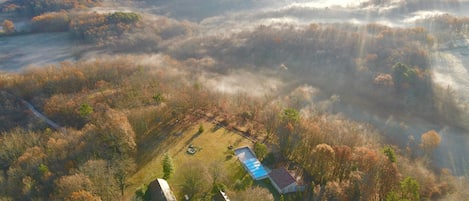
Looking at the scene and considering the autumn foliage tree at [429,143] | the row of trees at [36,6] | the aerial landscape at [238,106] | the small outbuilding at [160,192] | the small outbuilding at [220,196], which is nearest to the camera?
the small outbuilding at [160,192]

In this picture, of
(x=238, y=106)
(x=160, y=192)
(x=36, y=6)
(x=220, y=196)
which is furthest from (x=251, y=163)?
(x=36, y=6)

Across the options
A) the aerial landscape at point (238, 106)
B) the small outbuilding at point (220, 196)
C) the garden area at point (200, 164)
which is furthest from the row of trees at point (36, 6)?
the small outbuilding at point (220, 196)

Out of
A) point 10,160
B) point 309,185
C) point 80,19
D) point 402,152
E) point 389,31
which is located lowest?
point 402,152

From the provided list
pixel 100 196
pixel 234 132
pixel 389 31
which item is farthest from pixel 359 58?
pixel 100 196

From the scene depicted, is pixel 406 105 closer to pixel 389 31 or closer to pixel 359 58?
pixel 359 58

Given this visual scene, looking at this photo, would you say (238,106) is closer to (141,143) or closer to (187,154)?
(187,154)

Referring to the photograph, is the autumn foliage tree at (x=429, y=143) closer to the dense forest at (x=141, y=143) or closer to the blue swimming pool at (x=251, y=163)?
the dense forest at (x=141, y=143)

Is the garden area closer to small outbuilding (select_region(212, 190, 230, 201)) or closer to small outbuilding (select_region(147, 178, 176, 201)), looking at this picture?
small outbuilding (select_region(212, 190, 230, 201))
